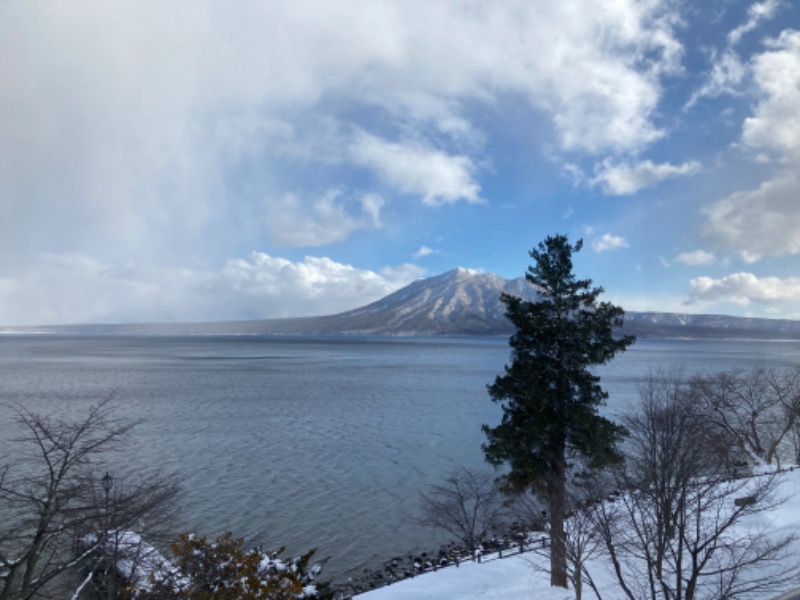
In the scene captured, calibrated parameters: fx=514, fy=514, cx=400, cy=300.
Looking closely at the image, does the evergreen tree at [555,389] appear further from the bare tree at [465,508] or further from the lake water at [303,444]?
the lake water at [303,444]

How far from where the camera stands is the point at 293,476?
37656 millimetres

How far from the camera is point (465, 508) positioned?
109ft

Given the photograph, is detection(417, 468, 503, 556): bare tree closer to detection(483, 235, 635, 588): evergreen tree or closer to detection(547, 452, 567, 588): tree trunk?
detection(547, 452, 567, 588): tree trunk

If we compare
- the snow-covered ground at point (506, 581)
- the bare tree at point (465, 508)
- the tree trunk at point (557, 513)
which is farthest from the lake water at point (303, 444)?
the tree trunk at point (557, 513)

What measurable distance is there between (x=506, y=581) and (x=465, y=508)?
10.9 metres

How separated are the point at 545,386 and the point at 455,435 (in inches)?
1240

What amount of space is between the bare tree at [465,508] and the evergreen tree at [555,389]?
6.42 metres

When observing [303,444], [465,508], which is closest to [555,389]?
[465,508]

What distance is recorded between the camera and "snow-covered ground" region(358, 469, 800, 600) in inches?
800

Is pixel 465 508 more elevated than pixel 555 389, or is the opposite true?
pixel 555 389

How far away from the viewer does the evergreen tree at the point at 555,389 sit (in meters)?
21.2

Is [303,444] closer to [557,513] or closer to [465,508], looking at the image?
[465,508]

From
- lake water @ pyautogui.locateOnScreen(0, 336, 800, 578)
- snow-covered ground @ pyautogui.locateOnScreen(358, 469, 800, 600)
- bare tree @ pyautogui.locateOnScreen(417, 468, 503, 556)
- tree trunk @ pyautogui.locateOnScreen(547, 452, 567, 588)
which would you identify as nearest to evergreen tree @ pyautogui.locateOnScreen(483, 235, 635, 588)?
tree trunk @ pyautogui.locateOnScreen(547, 452, 567, 588)

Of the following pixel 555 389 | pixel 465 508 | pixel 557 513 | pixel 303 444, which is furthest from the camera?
pixel 303 444
